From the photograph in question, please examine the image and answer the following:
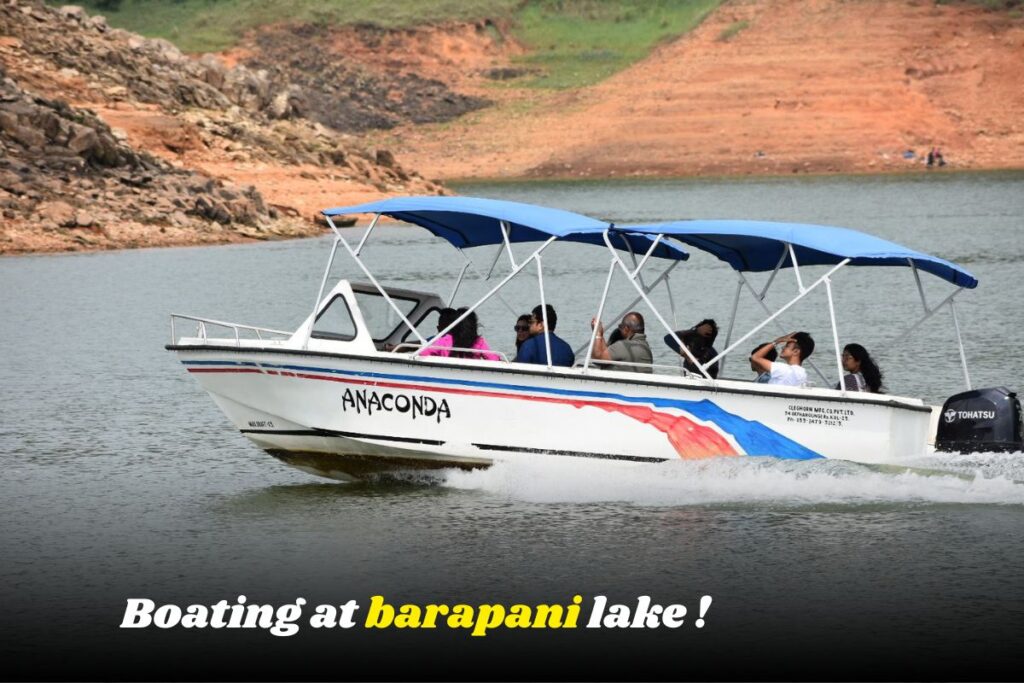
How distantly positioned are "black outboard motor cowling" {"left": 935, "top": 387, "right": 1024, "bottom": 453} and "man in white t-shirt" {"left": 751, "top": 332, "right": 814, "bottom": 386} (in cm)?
132

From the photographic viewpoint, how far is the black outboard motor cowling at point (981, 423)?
49.4ft

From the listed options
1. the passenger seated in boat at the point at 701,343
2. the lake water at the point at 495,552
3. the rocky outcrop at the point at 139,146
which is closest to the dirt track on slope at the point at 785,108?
the rocky outcrop at the point at 139,146

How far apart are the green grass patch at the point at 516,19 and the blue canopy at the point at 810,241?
116 meters

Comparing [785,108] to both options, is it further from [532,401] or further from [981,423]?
[532,401]

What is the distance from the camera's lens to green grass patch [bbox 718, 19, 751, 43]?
125488mm

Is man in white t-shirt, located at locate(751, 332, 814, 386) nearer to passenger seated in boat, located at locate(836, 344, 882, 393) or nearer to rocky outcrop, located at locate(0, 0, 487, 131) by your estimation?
passenger seated in boat, located at locate(836, 344, 882, 393)

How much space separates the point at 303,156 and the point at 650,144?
166 ft

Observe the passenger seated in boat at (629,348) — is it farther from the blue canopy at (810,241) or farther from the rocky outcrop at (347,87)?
the rocky outcrop at (347,87)

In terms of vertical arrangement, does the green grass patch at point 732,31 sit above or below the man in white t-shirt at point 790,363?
below

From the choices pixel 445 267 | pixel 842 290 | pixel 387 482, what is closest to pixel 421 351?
pixel 387 482

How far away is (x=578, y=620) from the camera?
12.0 meters

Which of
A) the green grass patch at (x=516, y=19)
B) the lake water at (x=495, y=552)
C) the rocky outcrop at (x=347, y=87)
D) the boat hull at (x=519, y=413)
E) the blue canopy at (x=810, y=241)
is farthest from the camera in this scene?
the green grass patch at (x=516, y=19)

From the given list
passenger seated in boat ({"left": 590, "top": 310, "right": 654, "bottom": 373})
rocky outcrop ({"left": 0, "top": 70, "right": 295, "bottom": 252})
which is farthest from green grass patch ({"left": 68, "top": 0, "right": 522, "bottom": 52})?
passenger seated in boat ({"left": 590, "top": 310, "right": 654, "bottom": 373})

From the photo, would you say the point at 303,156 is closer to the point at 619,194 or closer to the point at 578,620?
the point at 619,194
